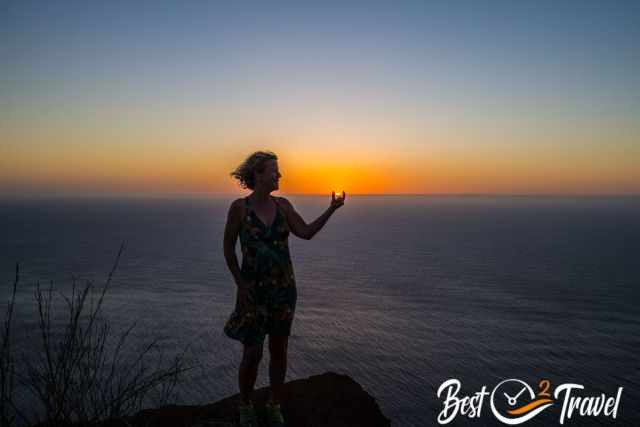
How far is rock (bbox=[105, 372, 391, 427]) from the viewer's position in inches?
175

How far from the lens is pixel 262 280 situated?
394 cm

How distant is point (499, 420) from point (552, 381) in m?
2.94

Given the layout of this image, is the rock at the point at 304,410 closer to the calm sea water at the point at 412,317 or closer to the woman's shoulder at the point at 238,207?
the woman's shoulder at the point at 238,207

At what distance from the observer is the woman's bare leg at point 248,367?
396 centimetres

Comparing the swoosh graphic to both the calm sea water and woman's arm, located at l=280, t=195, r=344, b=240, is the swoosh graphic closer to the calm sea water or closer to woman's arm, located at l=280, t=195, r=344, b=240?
the calm sea water

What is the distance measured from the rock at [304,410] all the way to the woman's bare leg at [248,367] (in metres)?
0.30

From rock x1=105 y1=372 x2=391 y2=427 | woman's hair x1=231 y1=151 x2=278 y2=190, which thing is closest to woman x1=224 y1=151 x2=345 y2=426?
woman's hair x1=231 y1=151 x2=278 y2=190

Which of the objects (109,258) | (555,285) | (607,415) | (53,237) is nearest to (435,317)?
(607,415)

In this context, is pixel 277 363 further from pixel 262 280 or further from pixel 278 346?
pixel 262 280

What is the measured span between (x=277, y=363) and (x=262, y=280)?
2.83ft

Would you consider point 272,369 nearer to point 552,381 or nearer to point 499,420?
point 499,420

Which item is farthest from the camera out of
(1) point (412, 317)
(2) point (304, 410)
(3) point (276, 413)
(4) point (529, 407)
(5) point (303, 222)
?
(1) point (412, 317)

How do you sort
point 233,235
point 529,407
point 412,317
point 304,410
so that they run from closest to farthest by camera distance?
point 233,235 → point 304,410 → point 529,407 → point 412,317

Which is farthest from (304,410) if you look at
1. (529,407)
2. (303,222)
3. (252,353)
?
(529,407)
